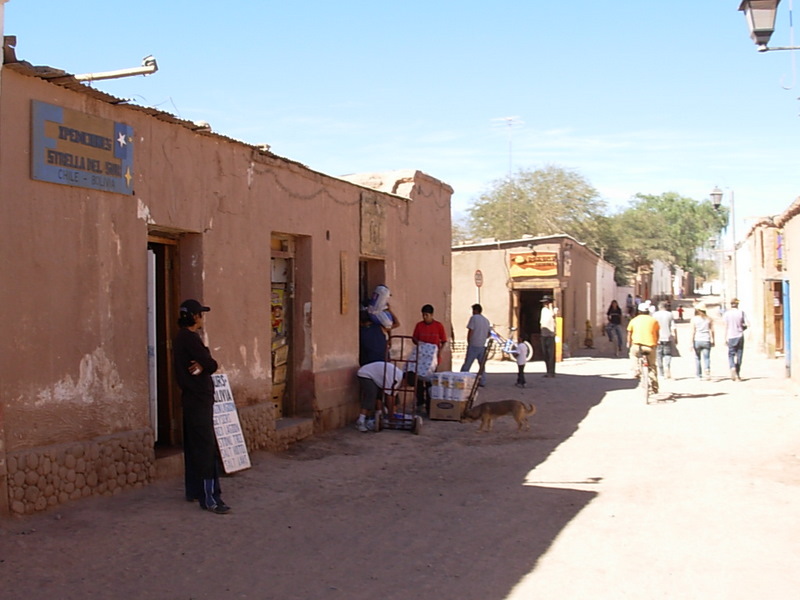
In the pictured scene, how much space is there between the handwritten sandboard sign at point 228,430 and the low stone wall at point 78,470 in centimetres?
76

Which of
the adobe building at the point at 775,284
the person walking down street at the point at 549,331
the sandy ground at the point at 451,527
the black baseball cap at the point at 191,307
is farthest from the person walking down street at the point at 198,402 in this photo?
the adobe building at the point at 775,284

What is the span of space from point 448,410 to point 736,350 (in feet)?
28.0

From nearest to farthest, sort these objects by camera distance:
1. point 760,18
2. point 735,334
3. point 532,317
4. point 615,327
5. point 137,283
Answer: point 137,283, point 760,18, point 735,334, point 615,327, point 532,317

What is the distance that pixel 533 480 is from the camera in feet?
29.3

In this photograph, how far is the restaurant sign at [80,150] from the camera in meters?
6.70

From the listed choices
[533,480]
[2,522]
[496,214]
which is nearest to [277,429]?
[533,480]

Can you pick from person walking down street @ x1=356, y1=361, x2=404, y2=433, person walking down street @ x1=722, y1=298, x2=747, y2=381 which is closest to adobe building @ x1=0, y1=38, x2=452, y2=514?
person walking down street @ x1=356, y1=361, x2=404, y2=433

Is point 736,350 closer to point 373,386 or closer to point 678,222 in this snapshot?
point 373,386

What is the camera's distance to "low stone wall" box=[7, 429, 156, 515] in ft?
20.8

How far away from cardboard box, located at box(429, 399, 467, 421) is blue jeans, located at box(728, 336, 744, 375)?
26.4 feet

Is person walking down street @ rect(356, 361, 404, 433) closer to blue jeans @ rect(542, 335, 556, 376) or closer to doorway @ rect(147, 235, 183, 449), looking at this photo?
doorway @ rect(147, 235, 183, 449)

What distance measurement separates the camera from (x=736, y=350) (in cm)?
1861

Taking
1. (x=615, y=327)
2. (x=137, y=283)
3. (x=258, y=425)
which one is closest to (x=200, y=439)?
(x=137, y=283)

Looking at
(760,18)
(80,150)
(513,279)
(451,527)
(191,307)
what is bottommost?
(451,527)
